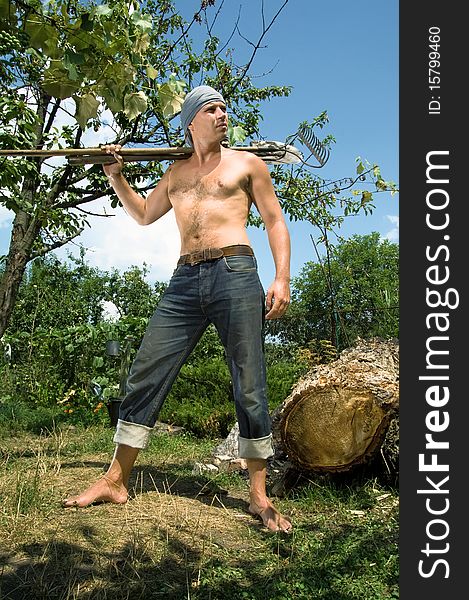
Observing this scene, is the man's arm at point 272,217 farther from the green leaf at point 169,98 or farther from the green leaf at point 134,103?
the green leaf at point 134,103

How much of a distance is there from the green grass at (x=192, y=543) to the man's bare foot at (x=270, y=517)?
6cm

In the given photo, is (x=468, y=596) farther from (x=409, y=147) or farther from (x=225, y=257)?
(x=225, y=257)

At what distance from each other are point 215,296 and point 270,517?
1.28 m

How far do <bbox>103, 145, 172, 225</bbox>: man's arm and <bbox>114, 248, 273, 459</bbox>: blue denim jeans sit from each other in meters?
0.50

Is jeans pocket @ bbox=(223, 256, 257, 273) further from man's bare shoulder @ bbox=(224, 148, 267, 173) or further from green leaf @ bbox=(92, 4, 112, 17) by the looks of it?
green leaf @ bbox=(92, 4, 112, 17)

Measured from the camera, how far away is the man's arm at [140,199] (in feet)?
14.2

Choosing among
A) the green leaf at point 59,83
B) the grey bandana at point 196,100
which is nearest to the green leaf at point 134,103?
the green leaf at point 59,83

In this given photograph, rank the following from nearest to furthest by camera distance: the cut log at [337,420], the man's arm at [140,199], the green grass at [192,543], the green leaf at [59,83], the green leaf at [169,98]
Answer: the green grass at [192,543] < the green leaf at [59,83] < the green leaf at [169,98] < the man's arm at [140,199] < the cut log at [337,420]

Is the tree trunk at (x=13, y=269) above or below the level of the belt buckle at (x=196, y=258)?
above

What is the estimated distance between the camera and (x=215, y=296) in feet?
12.9

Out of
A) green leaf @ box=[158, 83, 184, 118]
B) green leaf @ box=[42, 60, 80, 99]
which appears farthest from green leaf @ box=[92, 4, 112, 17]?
green leaf @ box=[158, 83, 184, 118]

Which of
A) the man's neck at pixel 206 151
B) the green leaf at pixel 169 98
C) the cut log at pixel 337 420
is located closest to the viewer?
the green leaf at pixel 169 98

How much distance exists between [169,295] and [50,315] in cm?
1027

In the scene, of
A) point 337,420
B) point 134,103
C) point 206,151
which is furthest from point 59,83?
point 337,420
